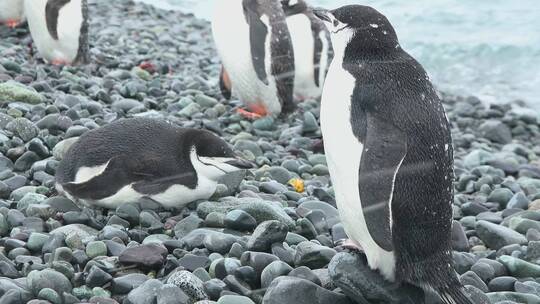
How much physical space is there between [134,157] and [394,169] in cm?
178

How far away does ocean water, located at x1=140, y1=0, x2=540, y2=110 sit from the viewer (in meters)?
13.2

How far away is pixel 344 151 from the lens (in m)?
3.49

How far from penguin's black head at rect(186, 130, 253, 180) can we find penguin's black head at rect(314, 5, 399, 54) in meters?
1.21

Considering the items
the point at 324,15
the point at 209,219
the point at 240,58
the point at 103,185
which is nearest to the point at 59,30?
the point at 240,58

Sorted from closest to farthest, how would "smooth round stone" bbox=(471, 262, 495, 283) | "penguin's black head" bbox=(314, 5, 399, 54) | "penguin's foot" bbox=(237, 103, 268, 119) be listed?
1. "penguin's black head" bbox=(314, 5, 399, 54)
2. "smooth round stone" bbox=(471, 262, 495, 283)
3. "penguin's foot" bbox=(237, 103, 268, 119)

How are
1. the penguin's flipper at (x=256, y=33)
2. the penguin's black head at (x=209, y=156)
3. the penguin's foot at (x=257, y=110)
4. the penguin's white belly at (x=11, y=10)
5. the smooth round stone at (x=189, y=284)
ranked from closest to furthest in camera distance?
the smooth round stone at (x=189, y=284) → the penguin's black head at (x=209, y=156) → the penguin's flipper at (x=256, y=33) → the penguin's foot at (x=257, y=110) → the penguin's white belly at (x=11, y=10)

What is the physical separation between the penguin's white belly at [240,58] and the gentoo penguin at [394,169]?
4323 mm

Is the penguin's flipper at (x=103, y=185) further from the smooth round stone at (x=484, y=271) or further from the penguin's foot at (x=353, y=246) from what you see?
the smooth round stone at (x=484, y=271)

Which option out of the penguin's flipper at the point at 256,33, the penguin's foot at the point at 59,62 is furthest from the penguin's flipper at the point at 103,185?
the penguin's foot at the point at 59,62

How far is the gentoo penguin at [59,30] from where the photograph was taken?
28.7 ft

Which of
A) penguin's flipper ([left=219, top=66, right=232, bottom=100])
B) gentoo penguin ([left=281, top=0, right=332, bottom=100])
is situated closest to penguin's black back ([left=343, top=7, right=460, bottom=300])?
penguin's flipper ([left=219, top=66, right=232, bottom=100])

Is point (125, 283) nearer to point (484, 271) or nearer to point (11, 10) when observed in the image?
point (484, 271)

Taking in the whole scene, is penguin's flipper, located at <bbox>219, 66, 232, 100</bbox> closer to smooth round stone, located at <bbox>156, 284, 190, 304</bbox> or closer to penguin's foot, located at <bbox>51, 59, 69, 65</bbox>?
penguin's foot, located at <bbox>51, 59, 69, 65</bbox>

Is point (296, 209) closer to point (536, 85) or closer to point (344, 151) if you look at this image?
point (344, 151)
